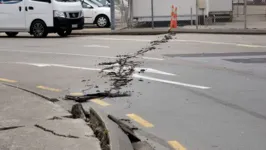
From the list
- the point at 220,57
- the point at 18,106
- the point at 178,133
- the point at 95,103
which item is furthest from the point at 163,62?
the point at 178,133

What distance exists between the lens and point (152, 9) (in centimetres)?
2455

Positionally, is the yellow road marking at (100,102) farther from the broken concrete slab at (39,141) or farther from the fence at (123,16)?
the fence at (123,16)

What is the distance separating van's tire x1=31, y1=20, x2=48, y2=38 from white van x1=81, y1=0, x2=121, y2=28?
557cm

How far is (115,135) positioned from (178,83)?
4156 mm

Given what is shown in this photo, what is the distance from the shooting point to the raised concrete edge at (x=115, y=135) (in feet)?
18.6

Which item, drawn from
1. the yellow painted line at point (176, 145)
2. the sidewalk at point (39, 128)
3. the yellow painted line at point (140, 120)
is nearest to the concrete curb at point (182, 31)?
the sidewalk at point (39, 128)

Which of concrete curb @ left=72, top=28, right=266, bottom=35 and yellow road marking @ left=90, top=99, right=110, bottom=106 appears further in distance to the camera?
concrete curb @ left=72, top=28, right=266, bottom=35

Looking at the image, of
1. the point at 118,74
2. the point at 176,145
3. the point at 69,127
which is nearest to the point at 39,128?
the point at 69,127

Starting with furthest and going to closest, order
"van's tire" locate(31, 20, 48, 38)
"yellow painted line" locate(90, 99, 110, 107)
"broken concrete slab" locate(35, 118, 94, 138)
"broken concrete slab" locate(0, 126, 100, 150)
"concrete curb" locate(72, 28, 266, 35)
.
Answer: "van's tire" locate(31, 20, 48, 38) → "concrete curb" locate(72, 28, 266, 35) → "yellow painted line" locate(90, 99, 110, 107) → "broken concrete slab" locate(35, 118, 94, 138) → "broken concrete slab" locate(0, 126, 100, 150)

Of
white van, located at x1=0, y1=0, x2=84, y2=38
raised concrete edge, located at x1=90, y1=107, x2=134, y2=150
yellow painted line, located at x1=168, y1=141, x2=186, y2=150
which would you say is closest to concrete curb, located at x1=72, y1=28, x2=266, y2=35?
white van, located at x1=0, y1=0, x2=84, y2=38

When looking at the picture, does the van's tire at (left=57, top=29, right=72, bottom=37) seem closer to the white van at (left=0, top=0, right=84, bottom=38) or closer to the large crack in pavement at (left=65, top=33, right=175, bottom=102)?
the white van at (left=0, top=0, right=84, bottom=38)

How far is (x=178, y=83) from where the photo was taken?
998cm

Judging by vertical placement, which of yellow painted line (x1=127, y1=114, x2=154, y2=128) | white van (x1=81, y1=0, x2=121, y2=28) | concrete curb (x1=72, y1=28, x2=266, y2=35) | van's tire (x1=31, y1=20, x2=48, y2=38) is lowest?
yellow painted line (x1=127, y1=114, x2=154, y2=128)

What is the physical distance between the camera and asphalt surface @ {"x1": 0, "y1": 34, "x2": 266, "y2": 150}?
21.9 ft
